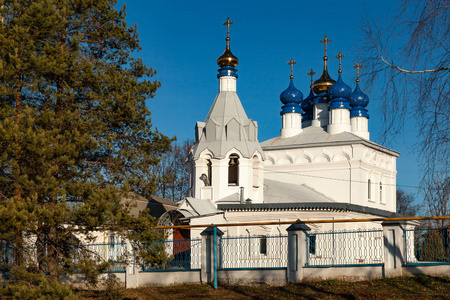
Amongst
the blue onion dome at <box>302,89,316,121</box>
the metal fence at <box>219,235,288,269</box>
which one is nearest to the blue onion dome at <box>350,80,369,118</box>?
the blue onion dome at <box>302,89,316,121</box>

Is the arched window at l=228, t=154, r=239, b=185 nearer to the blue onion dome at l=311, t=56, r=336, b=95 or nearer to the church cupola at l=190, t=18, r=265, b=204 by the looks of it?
the church cupola at l=190, t=18, r=265, b=204

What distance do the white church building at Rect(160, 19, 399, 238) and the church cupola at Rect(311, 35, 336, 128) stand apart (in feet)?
0.18

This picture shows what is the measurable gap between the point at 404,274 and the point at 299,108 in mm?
22294

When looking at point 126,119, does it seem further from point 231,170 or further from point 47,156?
point 231,170

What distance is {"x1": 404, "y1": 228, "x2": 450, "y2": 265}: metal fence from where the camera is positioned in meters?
11.6

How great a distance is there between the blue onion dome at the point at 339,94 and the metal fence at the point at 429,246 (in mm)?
19931

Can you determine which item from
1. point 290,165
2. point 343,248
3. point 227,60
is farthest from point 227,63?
point 343,248

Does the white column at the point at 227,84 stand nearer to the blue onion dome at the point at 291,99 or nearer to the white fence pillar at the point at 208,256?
the blue onion dome at the point at 291,99

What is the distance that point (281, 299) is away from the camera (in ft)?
36.0

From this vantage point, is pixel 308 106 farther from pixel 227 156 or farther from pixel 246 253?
pixel 246 253

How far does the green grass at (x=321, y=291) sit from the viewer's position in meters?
10.5

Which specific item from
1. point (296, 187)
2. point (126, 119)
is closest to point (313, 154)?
point (296, 187)

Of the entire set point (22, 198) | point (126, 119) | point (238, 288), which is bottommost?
point (238, 288)

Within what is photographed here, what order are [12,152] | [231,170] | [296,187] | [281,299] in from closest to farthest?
1. [12,152]
2. [281,299]
3. [231,170]
4. [296,187]
